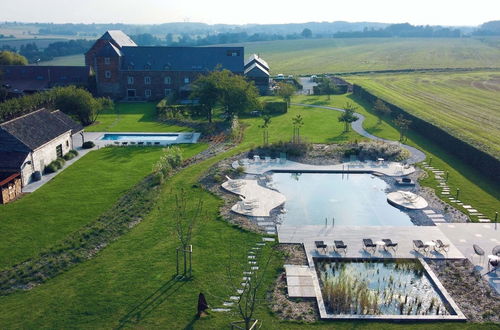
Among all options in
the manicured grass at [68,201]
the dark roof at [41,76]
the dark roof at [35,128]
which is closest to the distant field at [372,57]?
the dark roof at [41,76]

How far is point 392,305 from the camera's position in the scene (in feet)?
68.0

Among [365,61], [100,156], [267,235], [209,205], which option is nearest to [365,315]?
[267,235]

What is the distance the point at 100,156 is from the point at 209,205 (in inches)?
699

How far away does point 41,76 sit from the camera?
77.3m

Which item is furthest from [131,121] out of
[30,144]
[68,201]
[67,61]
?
[67,61]

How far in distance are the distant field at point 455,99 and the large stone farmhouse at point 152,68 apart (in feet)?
90.9

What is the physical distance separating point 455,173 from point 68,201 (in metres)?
31.5

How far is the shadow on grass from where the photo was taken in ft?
62.6

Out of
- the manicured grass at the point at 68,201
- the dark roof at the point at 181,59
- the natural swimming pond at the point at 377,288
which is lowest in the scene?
the natural swimming pond at the point at 377,288

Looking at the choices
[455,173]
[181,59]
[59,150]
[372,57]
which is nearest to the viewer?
[455,173]

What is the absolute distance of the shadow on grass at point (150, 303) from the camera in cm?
1909

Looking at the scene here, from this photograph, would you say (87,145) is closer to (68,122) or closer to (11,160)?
(68,122)

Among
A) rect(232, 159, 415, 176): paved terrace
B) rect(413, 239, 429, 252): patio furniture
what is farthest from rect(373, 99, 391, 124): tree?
rect(413, 239, 429, 252): patio furniture

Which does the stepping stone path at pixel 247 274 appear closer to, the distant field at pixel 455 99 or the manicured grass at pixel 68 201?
the manicured grass at pixel 68 201
